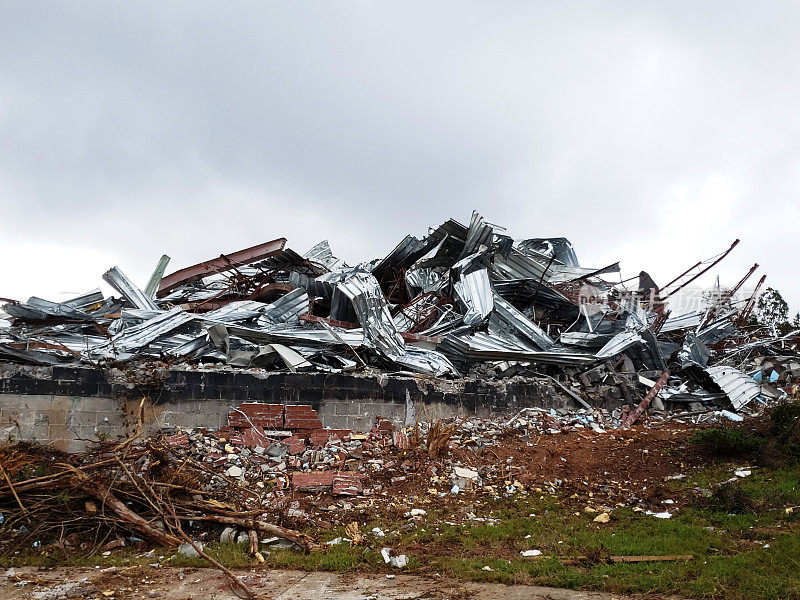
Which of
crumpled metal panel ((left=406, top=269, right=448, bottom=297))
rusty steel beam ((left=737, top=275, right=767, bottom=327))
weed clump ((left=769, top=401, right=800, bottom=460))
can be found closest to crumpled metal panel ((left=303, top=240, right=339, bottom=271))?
crumpled metal panel ((left=406, top=269, right=448, bottom=297))

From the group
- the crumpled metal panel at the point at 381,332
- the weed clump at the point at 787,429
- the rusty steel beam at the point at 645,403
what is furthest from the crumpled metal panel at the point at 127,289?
the weed clump at the point at 787,429

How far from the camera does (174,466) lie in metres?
7.29

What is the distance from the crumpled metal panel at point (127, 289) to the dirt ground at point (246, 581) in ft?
18.4

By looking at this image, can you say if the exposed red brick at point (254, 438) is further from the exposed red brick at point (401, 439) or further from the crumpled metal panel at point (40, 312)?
the crumpled metal panel at point (40, 312)

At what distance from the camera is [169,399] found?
832cm

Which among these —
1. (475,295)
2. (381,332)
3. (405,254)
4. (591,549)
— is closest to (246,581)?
(591,549)

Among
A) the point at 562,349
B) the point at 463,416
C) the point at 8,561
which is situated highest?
the point at 562,349

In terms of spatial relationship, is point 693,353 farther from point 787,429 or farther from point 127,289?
point 127,289

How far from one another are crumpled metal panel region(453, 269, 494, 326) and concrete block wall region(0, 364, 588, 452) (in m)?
2.28

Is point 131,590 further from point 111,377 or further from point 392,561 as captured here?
point 111,377

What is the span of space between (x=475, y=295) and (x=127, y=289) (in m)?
6.04

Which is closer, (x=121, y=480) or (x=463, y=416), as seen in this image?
(x=121, y=480)

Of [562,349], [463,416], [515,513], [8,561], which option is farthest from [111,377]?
[562,349]

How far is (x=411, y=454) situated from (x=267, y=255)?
17.5 ft
